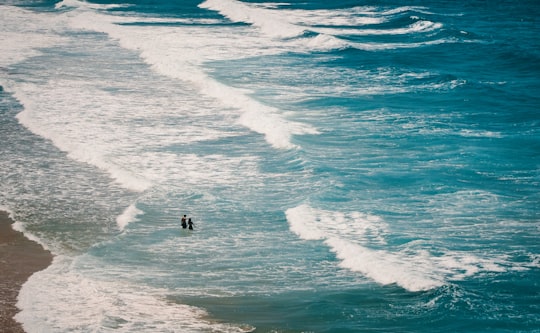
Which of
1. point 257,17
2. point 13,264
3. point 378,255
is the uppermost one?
point 257,17

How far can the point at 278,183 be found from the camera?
27234mm

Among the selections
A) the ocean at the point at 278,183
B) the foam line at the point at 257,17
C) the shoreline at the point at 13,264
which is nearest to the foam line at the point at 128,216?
the ocean at the point at 278,183

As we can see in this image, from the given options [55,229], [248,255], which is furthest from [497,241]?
[55,229]

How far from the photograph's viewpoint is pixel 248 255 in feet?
70.0

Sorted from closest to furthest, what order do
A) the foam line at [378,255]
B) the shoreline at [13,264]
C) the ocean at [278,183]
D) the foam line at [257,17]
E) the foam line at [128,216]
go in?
the shoreline at [13,264] < the ocean at [278,183] < the foam line at [378,255] < the foam line at [128,216] < the foam line at [257,17]

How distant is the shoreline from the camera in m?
17.4

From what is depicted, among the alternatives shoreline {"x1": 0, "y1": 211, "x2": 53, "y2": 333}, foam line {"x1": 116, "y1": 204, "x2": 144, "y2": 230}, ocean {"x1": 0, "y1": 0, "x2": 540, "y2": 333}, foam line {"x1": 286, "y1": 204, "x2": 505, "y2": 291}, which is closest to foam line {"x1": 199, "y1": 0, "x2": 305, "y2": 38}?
ocean {"x1": 0, "y1": 0, "x2": 540, "y2": 333}

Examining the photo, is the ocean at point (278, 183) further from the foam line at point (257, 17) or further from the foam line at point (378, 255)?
the foam line at point (257, 17)

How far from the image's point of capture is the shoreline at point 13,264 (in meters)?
17.4

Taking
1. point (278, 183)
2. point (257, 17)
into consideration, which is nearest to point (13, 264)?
point (278, 183)

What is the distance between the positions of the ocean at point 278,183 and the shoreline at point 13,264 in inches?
10.3

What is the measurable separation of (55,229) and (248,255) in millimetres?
5057

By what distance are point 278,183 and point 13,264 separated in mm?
9200

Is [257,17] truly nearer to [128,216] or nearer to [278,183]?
[278,183]
